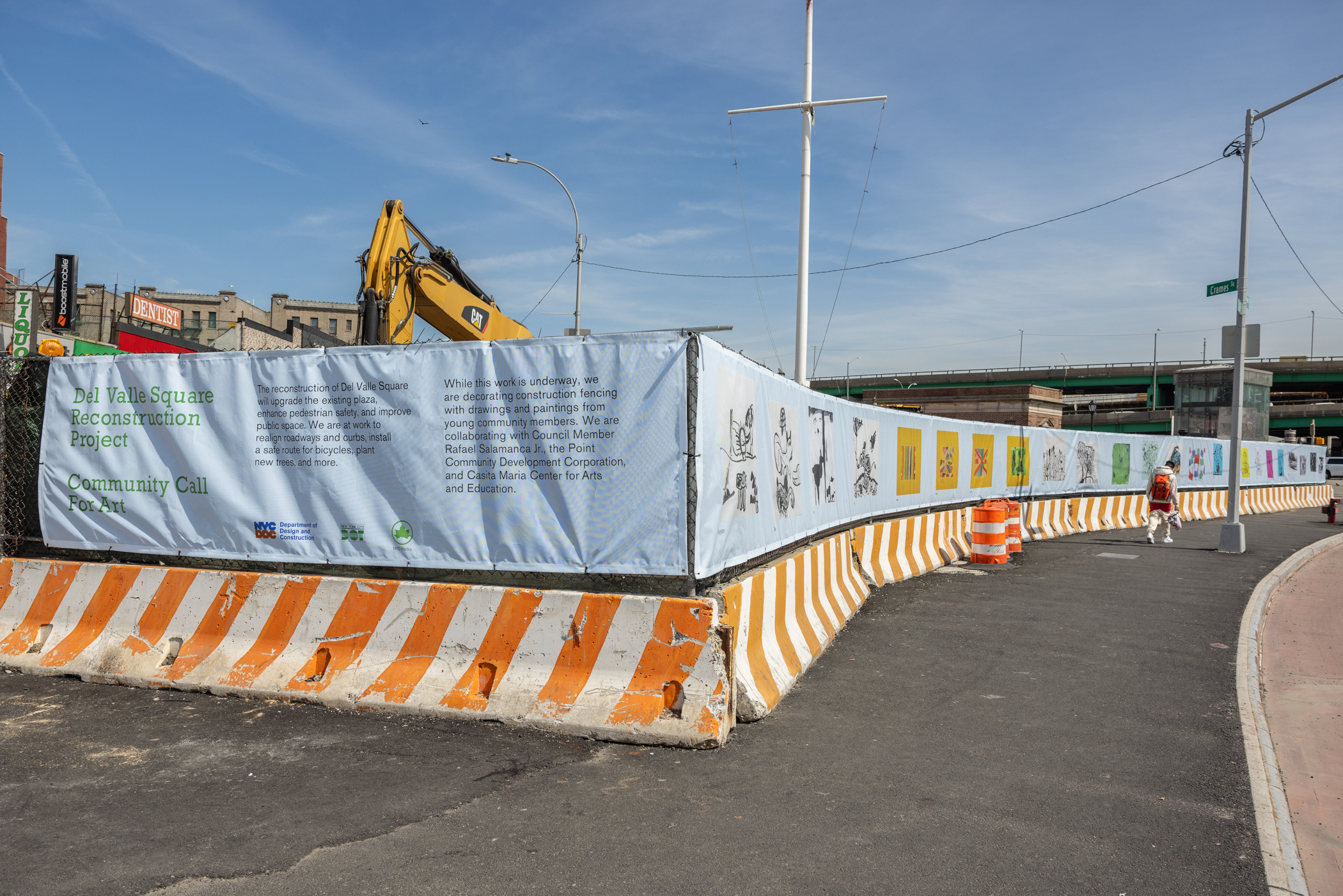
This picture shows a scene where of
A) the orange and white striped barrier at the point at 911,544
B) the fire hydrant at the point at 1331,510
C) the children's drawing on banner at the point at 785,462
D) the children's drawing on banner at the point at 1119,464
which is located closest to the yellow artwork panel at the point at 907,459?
the orange and white striped barrier at the point at 911,544

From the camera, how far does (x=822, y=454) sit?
9.03 metres

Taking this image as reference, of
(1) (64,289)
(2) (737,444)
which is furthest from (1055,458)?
(1) (64,289)

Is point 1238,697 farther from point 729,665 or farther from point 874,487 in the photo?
point 874,487

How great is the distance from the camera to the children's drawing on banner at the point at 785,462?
286 inches

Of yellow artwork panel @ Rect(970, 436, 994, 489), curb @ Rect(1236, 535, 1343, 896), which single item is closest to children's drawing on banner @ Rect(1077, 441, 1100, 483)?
yellow artwork panel @ Rect(970, 436, 994, 489)

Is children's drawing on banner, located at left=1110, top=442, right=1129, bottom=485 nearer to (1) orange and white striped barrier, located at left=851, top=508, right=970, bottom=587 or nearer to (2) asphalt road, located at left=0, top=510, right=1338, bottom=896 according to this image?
(1) orange and white striped barrier, located at left=851, top=508, right=970, bottom=587

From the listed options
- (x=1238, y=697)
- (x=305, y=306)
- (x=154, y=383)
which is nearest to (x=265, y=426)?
(x=154, y=383)

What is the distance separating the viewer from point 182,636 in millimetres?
6332

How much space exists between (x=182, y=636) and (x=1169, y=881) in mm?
6193

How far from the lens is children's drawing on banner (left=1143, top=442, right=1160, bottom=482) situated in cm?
2584

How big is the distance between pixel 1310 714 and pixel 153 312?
200ft

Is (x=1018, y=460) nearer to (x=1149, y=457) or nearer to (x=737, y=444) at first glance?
(x=1149, y=457)

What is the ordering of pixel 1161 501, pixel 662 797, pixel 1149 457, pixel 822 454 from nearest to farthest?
pixel 662 797, pixel 822 454, pixel 1161 501, pixel 1149 457

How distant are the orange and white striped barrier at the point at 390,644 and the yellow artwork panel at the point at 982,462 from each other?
489 inches
